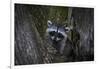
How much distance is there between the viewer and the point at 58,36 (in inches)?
76.6

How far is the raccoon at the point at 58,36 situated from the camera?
6.27 feet

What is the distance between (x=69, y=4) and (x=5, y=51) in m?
0.86

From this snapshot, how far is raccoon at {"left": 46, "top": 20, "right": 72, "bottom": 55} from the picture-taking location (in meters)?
1.91

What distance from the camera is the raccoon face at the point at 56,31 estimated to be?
1.91 meters

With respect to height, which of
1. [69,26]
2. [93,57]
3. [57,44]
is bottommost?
[93,57]

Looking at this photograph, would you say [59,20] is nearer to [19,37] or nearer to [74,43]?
[74,43]

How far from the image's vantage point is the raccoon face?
191 centimetres

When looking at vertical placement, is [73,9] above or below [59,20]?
above

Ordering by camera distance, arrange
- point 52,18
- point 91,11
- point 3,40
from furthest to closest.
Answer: point 91,11, point 52,18, point 3,40

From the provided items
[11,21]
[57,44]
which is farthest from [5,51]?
[57,44]

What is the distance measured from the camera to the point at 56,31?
6.34ft

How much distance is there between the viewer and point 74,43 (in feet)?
6.57

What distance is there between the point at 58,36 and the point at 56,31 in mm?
60

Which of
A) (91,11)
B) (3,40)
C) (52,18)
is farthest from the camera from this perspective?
(91,11)
